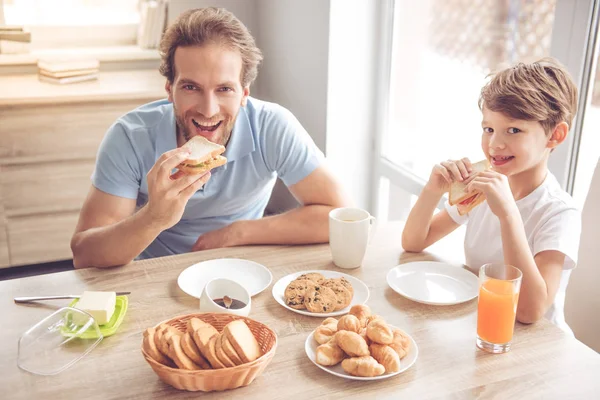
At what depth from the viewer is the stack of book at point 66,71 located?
2957 millimetres

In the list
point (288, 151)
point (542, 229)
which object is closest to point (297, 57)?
point (288, 151)

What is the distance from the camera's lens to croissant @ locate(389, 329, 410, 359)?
40.1 inches

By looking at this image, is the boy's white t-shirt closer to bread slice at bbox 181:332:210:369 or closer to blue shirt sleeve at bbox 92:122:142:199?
bread slice at bbox 181:332:210:369

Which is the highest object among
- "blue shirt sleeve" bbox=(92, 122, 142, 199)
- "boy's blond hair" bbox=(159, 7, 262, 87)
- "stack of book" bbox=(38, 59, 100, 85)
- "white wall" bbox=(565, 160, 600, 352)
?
"boy's blond hair" bbox=(159, 7, 262, 87)

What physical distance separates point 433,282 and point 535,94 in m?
0.44

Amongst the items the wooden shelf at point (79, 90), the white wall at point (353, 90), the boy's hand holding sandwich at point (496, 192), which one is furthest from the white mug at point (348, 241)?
the wooden shelf at point (79, 90)

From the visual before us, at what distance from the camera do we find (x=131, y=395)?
37.0 inches

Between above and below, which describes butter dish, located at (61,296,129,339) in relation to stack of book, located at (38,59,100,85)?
below

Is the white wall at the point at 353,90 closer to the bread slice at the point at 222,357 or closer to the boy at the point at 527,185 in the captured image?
the boy at the point at 527,185

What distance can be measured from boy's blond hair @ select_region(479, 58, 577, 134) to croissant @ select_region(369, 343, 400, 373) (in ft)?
1.95

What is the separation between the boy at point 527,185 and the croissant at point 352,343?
34 cm

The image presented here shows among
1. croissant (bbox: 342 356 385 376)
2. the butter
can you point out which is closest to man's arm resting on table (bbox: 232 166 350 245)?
the butter

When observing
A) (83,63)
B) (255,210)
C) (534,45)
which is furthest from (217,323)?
(83,63)

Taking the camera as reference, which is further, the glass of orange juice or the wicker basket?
the glass of orange juice
